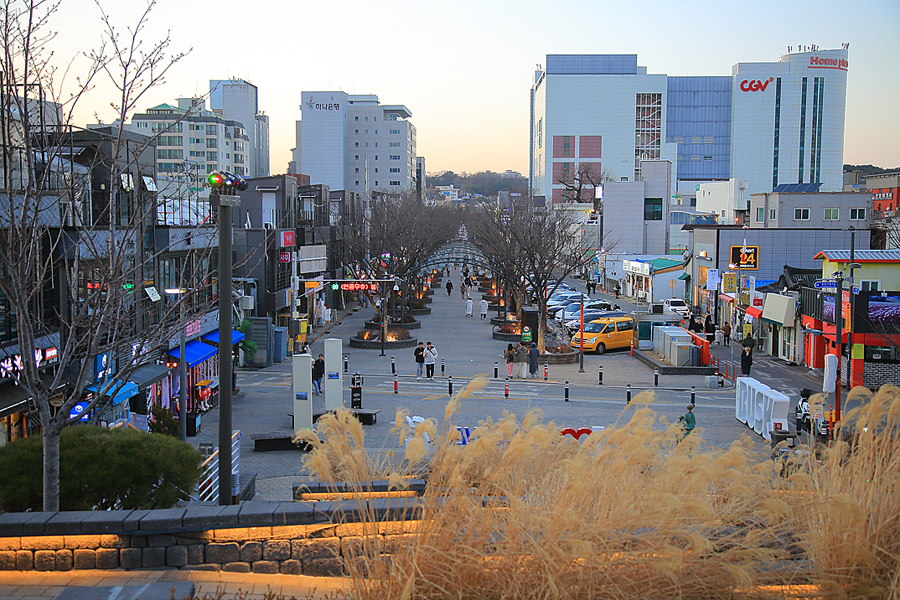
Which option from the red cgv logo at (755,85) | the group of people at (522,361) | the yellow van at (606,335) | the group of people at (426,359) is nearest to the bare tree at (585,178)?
the red cgv logo at (755,85)

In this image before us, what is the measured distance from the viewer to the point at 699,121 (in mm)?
131625

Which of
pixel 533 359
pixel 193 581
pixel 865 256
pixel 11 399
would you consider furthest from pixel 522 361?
pixel 193 581

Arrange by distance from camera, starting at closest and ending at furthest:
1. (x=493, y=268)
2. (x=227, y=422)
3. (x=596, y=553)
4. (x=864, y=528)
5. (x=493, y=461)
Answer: (x=596, y=553)
(x=864, y=528)
(x=493, y=461)
(x=227, y=422)
(x=493, y=268)

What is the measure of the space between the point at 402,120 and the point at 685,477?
143681 mm

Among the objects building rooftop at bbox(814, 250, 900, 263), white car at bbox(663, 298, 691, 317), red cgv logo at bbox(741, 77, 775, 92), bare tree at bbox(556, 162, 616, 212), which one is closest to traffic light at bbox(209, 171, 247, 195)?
building rooftop at bbox(814, 250, 900, 263)

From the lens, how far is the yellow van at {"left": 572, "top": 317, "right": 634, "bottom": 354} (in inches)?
1468

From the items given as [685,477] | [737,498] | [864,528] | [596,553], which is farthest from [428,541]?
[864,528]

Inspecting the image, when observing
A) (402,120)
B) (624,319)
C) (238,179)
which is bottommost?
(624,319)

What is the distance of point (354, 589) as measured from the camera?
597cm

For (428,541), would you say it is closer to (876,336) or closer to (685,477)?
(685,477)

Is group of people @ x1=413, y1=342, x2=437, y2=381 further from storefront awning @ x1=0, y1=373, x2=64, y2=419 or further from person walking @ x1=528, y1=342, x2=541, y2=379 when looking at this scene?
storefront awning @ x1=0, y1=373, x2=64, y2=419

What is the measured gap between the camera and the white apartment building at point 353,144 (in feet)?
451

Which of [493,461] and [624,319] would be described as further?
[624,319]

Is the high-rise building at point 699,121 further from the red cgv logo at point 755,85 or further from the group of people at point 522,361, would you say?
the group of people at point 522,361
